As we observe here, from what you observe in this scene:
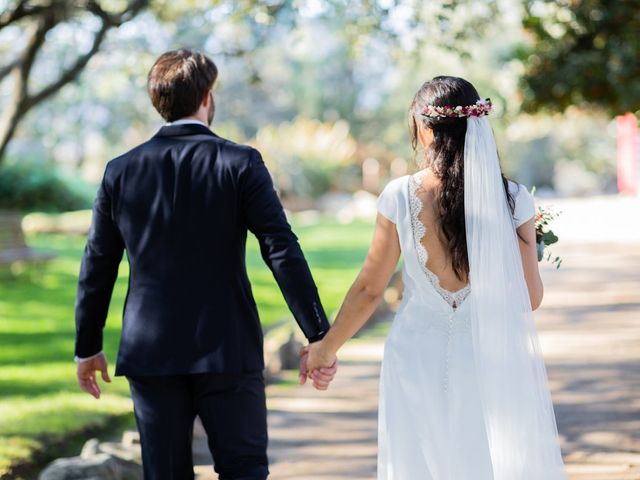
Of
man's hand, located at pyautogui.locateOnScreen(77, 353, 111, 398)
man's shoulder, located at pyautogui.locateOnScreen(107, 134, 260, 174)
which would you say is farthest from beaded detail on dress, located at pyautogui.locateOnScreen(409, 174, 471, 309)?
man's hand, located at pyautogui.locateOnScreen(77, 353, 111, 398)

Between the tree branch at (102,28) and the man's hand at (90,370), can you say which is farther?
the tree branch at (102,28)

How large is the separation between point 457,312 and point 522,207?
1.49 feet

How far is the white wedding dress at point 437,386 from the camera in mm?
3770

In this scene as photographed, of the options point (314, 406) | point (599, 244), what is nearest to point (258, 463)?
point (314, 406)

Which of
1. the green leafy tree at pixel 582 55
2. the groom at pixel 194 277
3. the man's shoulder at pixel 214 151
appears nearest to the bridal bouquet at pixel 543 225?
the groom at pixel 194 277

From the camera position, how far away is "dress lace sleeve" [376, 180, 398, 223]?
3.69 metres

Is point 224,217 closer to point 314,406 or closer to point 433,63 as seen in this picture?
point 314,406

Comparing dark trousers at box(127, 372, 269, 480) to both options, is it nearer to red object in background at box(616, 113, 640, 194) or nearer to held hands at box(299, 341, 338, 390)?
held hands at box(299, 341, 338, 390)

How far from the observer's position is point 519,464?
3740 mm

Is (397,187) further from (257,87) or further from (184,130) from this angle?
(257,87)

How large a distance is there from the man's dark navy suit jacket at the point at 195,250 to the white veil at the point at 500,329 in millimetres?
609

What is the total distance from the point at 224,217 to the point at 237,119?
53.6m

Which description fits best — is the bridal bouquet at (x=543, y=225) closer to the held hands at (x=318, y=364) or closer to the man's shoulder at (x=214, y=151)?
the held hands at (x=318, y=364)

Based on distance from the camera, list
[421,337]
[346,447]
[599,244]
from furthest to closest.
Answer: [599,244]
[346,447]
[421,337]
